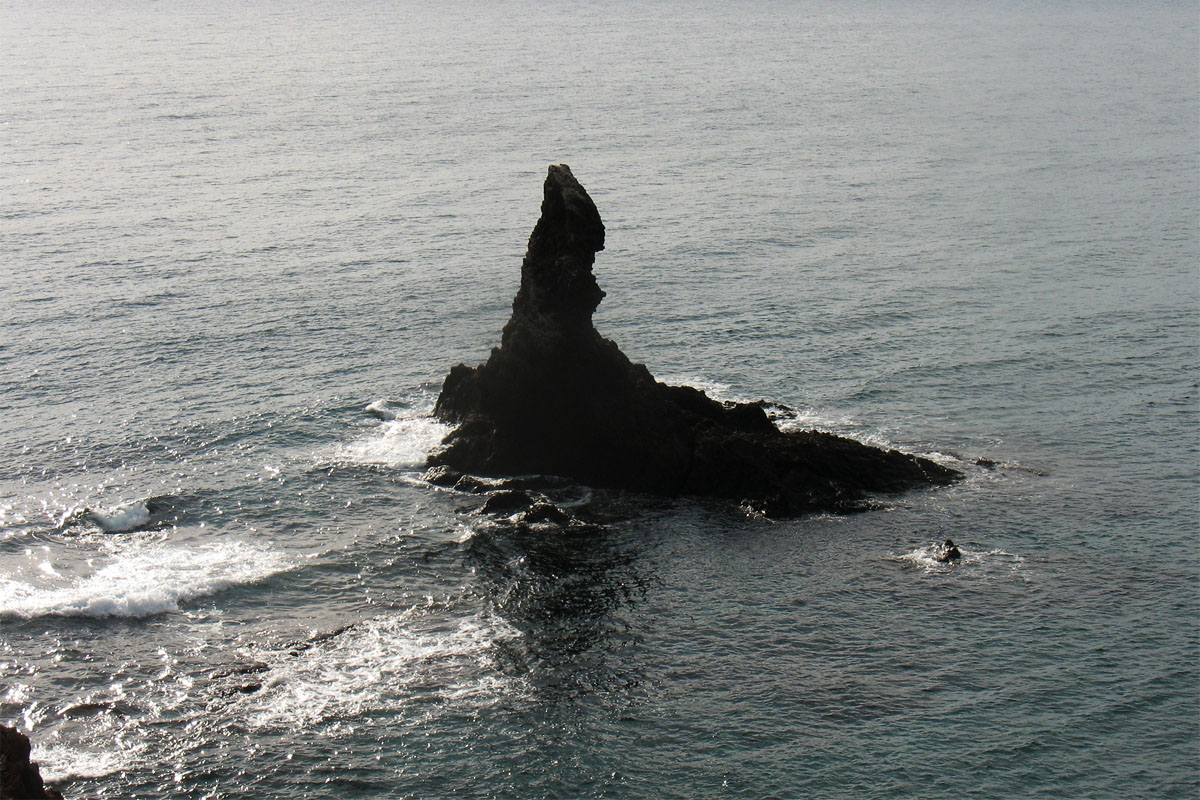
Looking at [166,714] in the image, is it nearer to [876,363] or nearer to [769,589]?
[769,589]

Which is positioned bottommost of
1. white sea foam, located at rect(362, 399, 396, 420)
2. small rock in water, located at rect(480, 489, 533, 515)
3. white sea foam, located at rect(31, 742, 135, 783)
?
white sea foam, located at rect(31, 742, 135, 783)

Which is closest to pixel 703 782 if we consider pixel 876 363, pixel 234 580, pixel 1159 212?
pixel 234 580

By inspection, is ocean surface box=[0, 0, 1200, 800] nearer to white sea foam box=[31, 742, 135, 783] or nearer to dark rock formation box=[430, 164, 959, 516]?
white sea foam box=[31, 742, 135, 783]

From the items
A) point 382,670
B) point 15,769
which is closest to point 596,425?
point 382,670

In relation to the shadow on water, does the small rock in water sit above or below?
above

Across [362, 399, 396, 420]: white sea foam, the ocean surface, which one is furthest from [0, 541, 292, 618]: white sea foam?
[362, 399, 396, 420]: white sea foam
